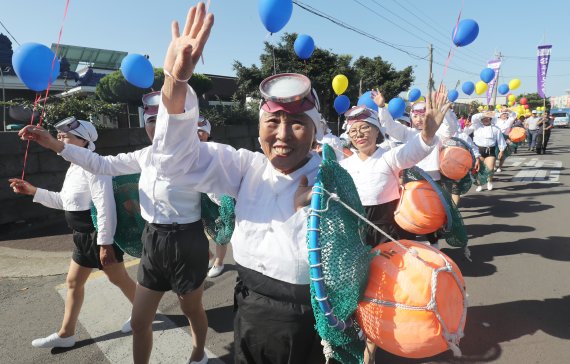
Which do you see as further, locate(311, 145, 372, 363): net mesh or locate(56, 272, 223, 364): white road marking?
locate(56, 272, 223, 364): white road marking

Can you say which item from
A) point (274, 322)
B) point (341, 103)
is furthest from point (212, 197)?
point (341, 103)

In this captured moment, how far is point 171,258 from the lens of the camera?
2242 millimetres

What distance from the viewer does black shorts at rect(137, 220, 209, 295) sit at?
2.24 meters

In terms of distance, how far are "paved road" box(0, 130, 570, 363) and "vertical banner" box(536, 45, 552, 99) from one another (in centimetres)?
1339

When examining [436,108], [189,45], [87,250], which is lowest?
[87,250]

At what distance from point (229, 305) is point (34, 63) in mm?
2674

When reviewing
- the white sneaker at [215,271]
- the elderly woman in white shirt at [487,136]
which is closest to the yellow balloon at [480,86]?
the elderly woman in white shirt at [487,136]

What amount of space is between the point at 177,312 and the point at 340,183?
8.53 ft

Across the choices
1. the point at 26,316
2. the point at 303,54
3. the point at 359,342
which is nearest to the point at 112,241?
the point at 26,316

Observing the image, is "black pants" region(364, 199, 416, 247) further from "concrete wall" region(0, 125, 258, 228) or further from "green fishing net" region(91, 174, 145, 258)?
"concrete wall" region(0, 125, 258, 228)

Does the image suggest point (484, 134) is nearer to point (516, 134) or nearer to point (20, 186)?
point (516, 134)

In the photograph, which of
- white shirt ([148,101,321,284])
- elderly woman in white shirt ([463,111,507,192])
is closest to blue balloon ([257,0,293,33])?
white shirt ([148,101,321,284])

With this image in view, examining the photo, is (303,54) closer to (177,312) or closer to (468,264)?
(468,264)

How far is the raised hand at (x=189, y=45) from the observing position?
3.90 feet
